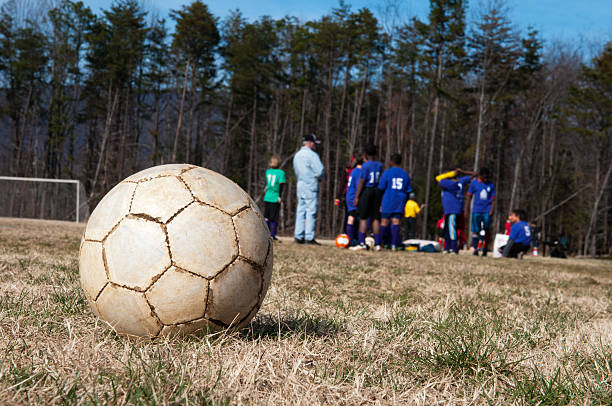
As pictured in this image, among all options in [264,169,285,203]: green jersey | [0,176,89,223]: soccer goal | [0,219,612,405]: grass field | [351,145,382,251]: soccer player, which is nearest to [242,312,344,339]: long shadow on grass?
[0,219,612,405]: grass field

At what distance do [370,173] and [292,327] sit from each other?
9.44 meters

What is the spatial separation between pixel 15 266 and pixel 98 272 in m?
3.40

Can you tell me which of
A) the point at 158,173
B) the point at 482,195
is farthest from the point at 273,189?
the point at 158,173

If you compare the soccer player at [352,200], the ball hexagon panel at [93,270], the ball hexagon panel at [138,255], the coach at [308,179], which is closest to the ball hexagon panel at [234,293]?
the ball hexagon panel at [138,255]

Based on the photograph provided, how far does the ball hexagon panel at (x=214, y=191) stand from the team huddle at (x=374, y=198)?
30.0 ft

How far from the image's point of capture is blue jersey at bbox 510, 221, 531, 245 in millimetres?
13695

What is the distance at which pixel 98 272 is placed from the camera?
8.54 feet

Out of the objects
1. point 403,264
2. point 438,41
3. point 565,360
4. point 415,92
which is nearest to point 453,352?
point 565,360

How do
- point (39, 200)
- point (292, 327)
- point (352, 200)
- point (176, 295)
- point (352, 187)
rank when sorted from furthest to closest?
point (39, 200), point (352, 187), point (352, 200), point (292, 327), point (176, 295)

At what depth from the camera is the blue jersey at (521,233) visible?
1370cm

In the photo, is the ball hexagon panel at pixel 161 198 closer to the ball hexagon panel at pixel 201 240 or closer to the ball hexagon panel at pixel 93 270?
the ball hexagon panel at pixel 201 240

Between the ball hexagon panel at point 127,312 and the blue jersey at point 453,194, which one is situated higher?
the blue jersey at point 453,194

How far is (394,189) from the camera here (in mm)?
12391

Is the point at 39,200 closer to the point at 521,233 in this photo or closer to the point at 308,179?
the point at 308,179
